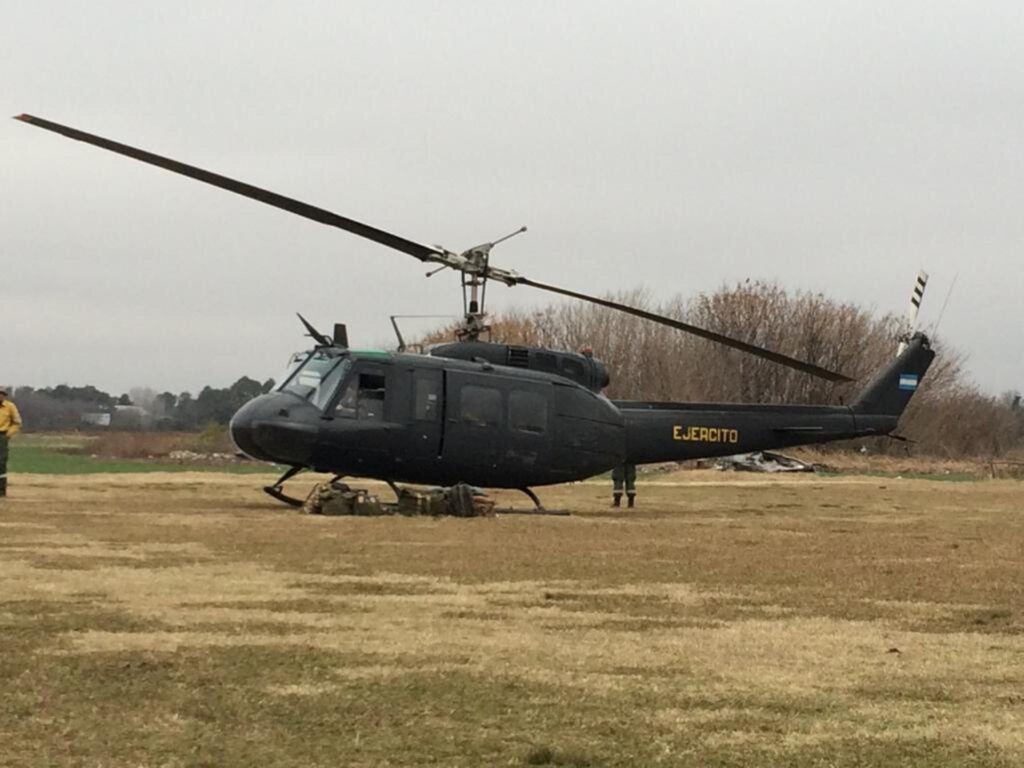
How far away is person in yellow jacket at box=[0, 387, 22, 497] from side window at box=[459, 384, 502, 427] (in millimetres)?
6608

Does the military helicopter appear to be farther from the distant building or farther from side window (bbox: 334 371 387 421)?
the distant building

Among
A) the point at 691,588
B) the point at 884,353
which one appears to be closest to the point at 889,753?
the point at 691,588

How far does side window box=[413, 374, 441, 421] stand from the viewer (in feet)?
59.7

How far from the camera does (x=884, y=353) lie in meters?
70.4

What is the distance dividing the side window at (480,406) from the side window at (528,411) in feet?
0.71

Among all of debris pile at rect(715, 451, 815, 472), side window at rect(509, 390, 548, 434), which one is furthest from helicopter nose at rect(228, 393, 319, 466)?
debris pile at rect(715, 451, 815, 472)

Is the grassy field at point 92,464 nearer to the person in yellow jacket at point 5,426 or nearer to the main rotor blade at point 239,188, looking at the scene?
the person in yellow jacket at point 5,426

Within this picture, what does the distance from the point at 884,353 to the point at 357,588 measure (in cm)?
6438

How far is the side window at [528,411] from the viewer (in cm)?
1882

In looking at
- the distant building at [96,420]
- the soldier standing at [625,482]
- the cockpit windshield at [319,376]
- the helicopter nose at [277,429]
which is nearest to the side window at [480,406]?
the cockpit windshield at [319,376]

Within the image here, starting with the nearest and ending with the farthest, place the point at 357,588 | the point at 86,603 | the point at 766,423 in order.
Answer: the point at 86,603, the point at 357,588, the point at 766,423

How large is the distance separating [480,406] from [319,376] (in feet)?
7.38

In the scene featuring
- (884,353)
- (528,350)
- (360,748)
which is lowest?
(360,748)

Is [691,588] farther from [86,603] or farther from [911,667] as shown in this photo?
[86,603]
